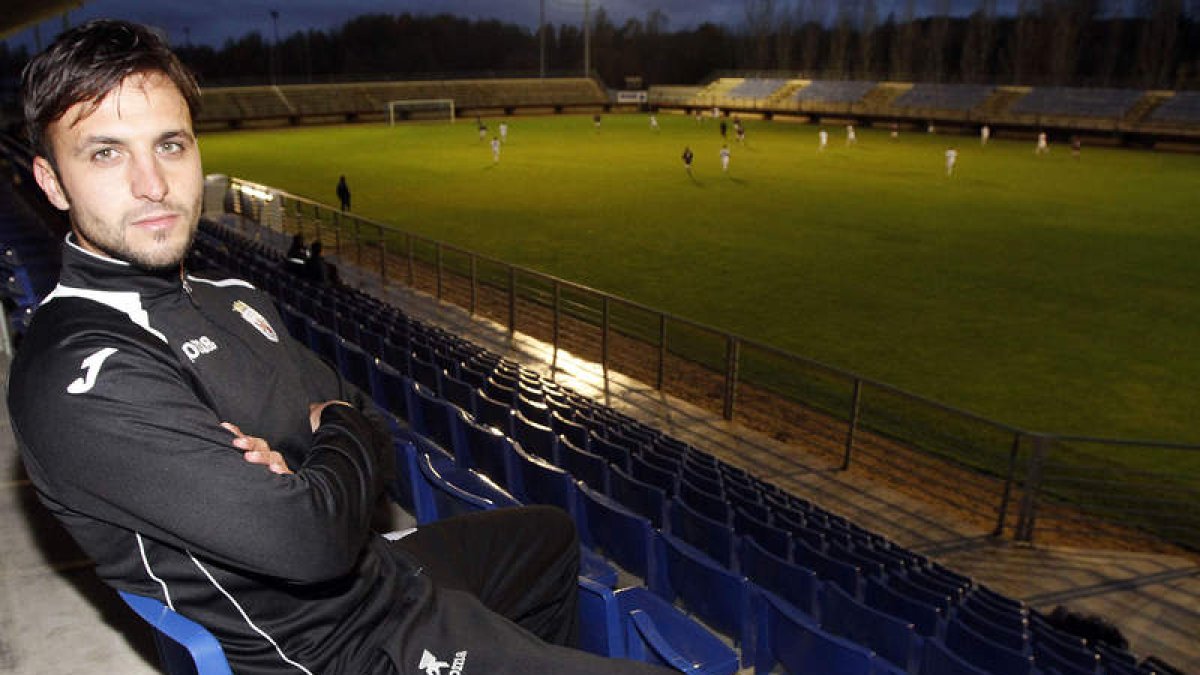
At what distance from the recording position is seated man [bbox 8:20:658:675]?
160 centimetres

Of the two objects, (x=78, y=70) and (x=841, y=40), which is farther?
(x=841, y=40)

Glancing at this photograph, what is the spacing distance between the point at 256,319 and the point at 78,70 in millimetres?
716

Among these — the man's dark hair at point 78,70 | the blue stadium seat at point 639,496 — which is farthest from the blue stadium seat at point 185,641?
the blue stadium seat at point 639,496

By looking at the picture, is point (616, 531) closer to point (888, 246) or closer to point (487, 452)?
point (487, 452)

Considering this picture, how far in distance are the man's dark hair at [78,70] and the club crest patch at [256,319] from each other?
55 cm

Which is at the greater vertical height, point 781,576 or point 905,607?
point 781,576

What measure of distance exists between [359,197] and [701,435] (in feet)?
68.0

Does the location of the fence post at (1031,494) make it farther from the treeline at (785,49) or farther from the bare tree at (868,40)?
the bare tree at (868,40)

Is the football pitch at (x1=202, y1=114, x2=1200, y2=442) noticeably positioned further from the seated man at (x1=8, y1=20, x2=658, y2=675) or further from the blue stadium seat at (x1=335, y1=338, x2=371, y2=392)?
the seated man at (x1=8, y1=20, x2=658, y2=675)

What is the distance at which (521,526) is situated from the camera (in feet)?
8.35

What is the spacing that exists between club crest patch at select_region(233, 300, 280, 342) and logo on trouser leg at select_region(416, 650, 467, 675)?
0.90 meters

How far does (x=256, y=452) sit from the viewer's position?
1.69m

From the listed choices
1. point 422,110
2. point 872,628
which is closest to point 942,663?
point 872,628

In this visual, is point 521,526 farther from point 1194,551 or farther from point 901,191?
point 901,191
